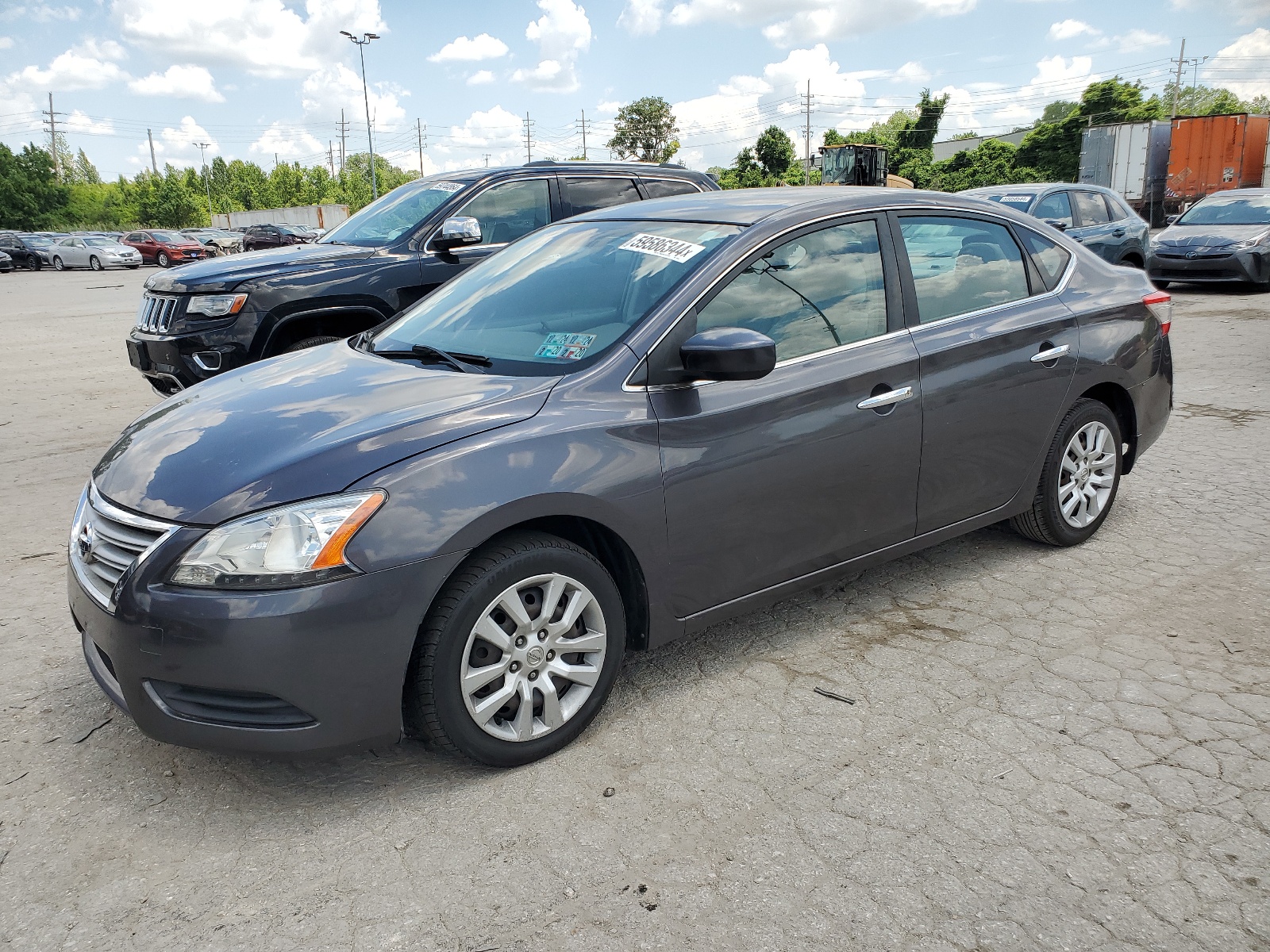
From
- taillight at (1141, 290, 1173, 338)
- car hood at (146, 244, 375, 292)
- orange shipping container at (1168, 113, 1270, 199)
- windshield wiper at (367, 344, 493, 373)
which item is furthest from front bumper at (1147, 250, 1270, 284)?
orange shipping container at (1168, 113, 1270, 199)

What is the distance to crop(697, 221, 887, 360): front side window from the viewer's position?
3449mm

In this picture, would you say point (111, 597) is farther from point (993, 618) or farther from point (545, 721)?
point (993, 618)

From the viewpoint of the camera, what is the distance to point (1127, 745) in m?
3.05

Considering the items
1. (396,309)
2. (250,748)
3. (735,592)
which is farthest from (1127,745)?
(396,309)

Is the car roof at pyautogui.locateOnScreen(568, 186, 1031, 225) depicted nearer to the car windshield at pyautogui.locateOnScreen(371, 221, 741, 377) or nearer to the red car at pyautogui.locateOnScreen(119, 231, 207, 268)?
the car windshield at pyautogui.locateOnScreen(371, 221, 741, 377)

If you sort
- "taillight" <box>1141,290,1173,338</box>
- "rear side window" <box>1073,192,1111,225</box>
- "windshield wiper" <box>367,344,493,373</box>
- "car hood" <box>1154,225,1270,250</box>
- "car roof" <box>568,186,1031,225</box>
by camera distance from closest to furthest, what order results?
1. "windshield wiper" <box>367,344,493,373</box>
2. "car roof" <box>568,186,1031,225</box>
3. "taillight" <box>1141,290,1173,338</box>
4. "rear side window" <box>1073,192,1111,225</box>
5. "car hood" <box>1154,225,1270,250</box>

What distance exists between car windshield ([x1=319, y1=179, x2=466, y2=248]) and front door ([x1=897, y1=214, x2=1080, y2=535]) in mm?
4421

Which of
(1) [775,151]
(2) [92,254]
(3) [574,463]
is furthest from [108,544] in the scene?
(1) [775,151]

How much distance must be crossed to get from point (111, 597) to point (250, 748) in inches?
22.2

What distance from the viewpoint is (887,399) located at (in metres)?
3.66

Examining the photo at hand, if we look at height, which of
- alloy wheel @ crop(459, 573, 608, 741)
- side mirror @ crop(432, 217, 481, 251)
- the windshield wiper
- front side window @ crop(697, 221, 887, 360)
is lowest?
alloy wheel @ crop(459, 573, 608, 741)

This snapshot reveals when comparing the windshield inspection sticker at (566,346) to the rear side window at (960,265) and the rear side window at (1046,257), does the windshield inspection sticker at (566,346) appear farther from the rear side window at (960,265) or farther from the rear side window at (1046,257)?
the rear side window at (1046,257)

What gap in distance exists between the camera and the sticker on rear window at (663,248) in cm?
352

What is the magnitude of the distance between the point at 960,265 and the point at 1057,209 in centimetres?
997
